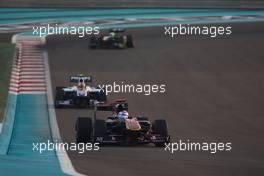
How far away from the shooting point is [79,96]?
21688 millimetres

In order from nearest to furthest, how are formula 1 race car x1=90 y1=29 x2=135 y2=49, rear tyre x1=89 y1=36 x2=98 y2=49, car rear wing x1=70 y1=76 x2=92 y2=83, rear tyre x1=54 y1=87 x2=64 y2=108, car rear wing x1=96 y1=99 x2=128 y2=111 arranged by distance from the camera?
1. car rear wing x1=96 y1=99 x2=128 y2=111
2. rear tyre x1=54 y1=87 x2=64 y2=108
3. car rear wing x1=70 y1=76 x2=92 y2=83
4. rear tyre x1=89 y1=36 x2=98 y2=49
5. formula 1 race car x1=90 y1=29 x2=135 y2=49

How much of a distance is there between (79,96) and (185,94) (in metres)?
3.46

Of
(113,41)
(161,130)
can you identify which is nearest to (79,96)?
(161,130)

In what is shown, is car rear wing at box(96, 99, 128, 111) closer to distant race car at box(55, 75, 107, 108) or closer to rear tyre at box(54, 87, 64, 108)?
distant race car at box(55, 75, 107, 108)

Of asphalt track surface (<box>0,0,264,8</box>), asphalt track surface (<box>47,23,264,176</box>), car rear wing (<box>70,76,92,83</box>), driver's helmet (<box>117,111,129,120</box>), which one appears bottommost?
asphalt track surface (<box>47,23,264,176</box>)

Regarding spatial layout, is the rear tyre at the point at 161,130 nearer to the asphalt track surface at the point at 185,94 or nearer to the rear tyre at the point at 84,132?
the asphalt track surface at the point at 185,94

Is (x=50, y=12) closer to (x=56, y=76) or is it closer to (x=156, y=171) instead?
(x=56, y=76)

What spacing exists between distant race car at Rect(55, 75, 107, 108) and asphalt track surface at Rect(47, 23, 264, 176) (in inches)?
13.6

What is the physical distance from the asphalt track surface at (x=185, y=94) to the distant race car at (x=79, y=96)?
0.34 meters

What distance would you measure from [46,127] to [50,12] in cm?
2080

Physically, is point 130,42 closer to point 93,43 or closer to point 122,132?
point 93,43

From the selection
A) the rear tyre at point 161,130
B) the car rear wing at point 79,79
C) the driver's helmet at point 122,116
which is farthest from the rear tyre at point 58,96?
the rear tyre at point 161,130

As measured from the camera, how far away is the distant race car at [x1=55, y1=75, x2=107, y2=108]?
21609 mm

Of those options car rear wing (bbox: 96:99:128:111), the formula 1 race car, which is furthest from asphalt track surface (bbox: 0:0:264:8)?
car rear wing (bbox: 96:99:128:111)
